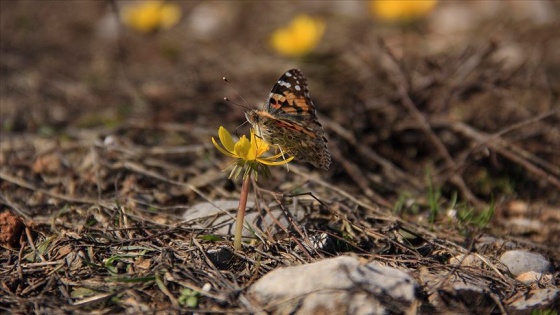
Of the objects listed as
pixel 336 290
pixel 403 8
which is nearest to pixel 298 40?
pixel 403 8

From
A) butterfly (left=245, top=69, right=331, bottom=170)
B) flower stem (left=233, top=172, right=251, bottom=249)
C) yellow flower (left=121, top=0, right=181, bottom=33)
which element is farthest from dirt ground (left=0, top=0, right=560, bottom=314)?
yellow flower (left=121, top=0, right=181, bottom=33)

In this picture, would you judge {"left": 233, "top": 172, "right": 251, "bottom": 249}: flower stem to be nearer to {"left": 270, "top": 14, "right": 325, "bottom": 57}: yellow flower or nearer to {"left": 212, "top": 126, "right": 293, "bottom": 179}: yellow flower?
{"left": 212, "top": 126, "right": 293, "bottom": 179}: yellow flower

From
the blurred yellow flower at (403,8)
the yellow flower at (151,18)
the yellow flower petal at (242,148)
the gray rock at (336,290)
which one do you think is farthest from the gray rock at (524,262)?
the yellow flower at (151,18)

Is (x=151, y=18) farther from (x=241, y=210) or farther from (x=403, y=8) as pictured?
(x=241, y=210)

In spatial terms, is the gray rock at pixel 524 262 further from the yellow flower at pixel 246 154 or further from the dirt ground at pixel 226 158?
the yellow flower at pixel 246 154

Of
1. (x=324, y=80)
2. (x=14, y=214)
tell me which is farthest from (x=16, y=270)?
(x=324, y=80)

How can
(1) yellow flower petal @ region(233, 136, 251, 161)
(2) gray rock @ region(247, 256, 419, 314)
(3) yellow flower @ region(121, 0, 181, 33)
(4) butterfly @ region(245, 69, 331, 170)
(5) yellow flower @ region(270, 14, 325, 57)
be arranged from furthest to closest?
(3) yellow flower @ region(121, 0, 181, 33) → (5) yellow flower @ region(270, 14, 325, 57) → (4) butterfly @ region(245, 69, 331, 170) → (1) yellow flower petal @ region(233, 136, 251, 161) → (2) gray rock @ region(247, 256, 419, 314)
